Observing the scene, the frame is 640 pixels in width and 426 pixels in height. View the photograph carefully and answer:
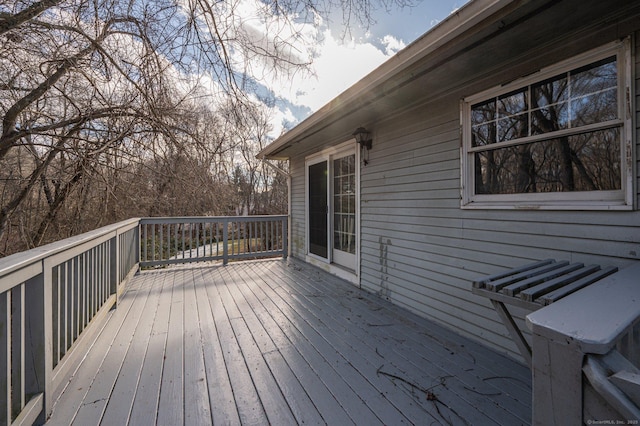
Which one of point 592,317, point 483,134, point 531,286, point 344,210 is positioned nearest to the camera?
point 592,317

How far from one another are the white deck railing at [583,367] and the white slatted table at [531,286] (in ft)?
1.03

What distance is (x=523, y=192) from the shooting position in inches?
88.8

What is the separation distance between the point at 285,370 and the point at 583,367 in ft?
5.70

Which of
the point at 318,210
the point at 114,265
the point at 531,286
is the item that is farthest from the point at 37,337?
the point at 318,210

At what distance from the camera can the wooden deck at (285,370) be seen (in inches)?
63.8

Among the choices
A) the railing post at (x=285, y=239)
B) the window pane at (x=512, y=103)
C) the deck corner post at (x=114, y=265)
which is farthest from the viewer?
the railing post at (x=285, y=239)

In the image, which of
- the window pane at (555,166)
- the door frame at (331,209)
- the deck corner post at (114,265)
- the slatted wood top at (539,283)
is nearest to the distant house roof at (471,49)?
the window pane at (555,166)

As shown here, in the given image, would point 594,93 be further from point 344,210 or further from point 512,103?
point 344,210

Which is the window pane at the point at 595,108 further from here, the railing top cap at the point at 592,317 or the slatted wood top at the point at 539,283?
the railing top cap at the point at 592,317

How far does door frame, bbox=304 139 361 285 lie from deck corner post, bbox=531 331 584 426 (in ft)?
10.6

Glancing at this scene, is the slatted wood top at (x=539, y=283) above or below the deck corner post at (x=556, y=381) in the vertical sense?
above

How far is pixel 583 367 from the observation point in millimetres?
777

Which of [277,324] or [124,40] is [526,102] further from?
[124,40]

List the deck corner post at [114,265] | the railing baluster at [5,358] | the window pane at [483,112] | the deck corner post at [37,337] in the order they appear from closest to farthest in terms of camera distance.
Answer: the railing baluster at [5,358], the deck corner post at [37,337], the window pane at [483,112], the deck corner post at [114,265]
